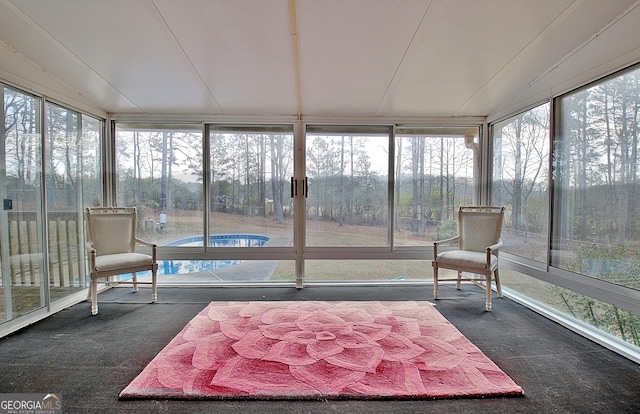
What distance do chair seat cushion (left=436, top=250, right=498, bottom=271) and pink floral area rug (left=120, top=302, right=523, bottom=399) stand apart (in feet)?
2.20

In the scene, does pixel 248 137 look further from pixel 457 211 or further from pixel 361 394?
pixel 361 394

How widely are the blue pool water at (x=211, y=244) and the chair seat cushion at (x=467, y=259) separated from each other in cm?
220

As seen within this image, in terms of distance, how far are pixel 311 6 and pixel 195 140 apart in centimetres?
247

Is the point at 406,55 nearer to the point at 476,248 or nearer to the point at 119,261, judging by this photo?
the point at 476,248

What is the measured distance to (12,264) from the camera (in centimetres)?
265

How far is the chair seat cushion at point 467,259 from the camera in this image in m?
3.16

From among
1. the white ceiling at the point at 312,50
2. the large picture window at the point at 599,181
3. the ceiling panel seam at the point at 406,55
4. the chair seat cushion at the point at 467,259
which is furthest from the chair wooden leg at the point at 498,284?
the ceiling panel seam at the point at 406,55

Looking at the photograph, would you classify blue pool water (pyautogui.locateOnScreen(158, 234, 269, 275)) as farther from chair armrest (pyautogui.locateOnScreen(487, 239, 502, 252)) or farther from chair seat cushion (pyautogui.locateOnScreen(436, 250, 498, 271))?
chair armrest (pyautogui.locateOnScreen(487, 239, 502, 252))

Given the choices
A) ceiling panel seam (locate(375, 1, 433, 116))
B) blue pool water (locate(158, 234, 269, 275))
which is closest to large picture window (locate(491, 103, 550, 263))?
ceiling panel seam (locate(375, 1, 433, 116))

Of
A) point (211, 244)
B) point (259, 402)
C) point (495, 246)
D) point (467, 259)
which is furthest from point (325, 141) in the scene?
point (259, 402)

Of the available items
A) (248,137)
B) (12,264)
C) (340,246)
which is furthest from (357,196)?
(12,264)

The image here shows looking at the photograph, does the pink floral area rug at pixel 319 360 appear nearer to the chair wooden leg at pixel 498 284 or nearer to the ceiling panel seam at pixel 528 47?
the chair wooden leg at pixel 498 284

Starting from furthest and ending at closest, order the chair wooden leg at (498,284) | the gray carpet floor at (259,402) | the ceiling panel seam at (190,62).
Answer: the chair wooden leg at (498,284), the ceiling panel seam at (190,62), the gray carpet floor at (259,402)

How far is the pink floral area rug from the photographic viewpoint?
1764mm
